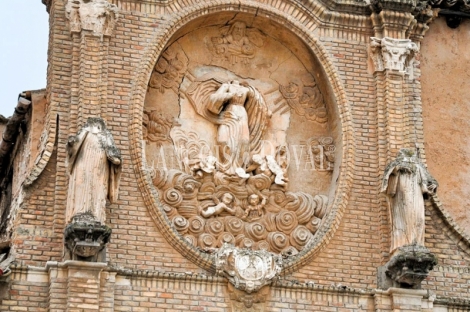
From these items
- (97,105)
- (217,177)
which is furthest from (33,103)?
(217,177)

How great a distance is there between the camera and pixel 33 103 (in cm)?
1977

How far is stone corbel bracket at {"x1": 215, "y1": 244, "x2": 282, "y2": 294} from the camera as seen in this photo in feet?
60.6

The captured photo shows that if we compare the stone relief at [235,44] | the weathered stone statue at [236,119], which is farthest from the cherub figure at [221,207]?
the stone relief at [235,44]

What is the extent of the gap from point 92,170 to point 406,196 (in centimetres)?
392

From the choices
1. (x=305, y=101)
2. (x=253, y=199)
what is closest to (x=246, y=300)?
(x=253, y=199)

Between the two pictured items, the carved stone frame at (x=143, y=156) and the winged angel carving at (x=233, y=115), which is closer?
the carved stone frame at (x=143, y=156)

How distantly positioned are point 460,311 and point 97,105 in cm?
518

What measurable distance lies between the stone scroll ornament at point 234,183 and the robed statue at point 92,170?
1099 mm

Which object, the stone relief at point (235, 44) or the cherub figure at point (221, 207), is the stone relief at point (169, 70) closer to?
the stone relief at point (235, 44)

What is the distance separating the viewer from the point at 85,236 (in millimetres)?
17750

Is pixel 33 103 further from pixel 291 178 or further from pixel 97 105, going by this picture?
pixel 291 178

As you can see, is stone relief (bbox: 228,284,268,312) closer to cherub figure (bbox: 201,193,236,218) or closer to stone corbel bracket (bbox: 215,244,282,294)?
stone corbel bracket (bbox: 215,244,282,294)

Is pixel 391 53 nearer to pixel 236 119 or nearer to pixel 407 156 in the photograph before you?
pixel 407 156

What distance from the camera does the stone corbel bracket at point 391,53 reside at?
20344 millimetres
